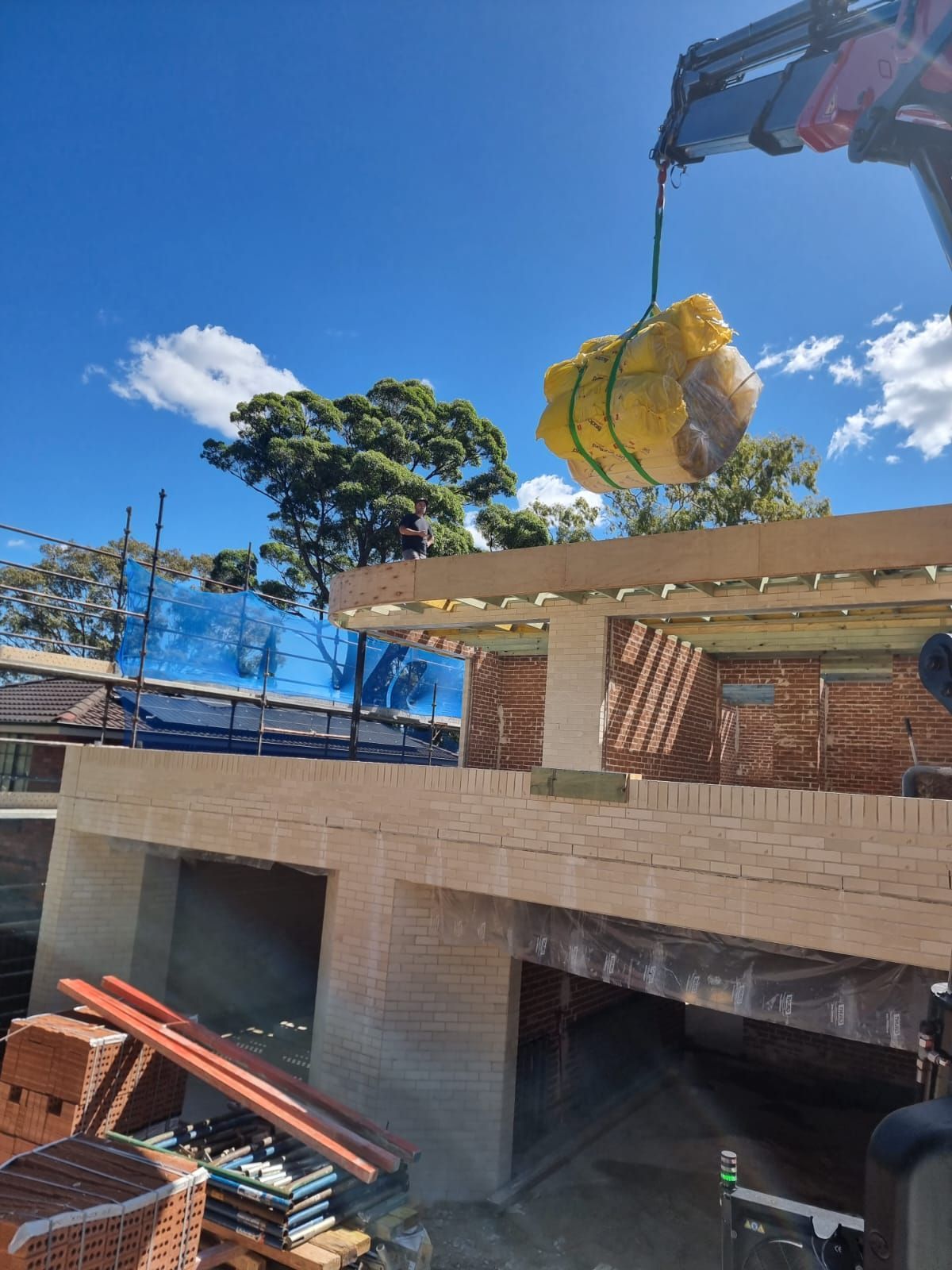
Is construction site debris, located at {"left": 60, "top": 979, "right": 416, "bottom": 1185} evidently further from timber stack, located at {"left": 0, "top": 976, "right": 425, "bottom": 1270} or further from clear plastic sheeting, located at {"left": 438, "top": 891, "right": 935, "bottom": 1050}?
clear plastic sheeting, located at {"left": 438, "top": 891, "right": 935, "bottom": 1050}

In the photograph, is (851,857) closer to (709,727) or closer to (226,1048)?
(226,1048)

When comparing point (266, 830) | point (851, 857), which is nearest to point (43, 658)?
point (266, 830)

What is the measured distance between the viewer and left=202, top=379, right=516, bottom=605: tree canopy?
1121 inches

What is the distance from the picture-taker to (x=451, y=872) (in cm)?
656

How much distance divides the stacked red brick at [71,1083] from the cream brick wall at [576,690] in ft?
15.2

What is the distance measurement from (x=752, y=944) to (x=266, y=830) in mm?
4372

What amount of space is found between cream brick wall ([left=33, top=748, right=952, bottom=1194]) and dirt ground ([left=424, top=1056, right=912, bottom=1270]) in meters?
0.57

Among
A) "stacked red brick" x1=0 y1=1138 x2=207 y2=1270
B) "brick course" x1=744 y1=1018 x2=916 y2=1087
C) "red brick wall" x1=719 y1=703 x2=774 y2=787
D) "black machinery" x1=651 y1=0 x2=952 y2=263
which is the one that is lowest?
"brick course" x1=744 y1=1018 x2=916 y2=1087

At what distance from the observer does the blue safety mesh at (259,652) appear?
38.8 ft

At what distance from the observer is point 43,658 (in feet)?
34.9

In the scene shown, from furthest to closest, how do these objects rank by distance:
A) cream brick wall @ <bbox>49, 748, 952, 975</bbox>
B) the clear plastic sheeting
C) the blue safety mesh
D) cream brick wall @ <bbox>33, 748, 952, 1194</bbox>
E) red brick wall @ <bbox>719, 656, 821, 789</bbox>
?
the blue safety mesh < red brick wall @ <bbox>719, 656, 821, 789</bbox> < the clear plastic sheeting < cream brick wall @ <bbox>33, 748, 952, 1194</bbox> < cream brick wall @ <bbox>49, 748, 952, 975</bbox>

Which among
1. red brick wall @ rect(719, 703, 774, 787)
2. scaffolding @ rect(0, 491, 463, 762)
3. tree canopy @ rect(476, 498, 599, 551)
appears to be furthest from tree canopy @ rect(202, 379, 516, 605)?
red brick wall @ rect(719, 703, 774, 787)

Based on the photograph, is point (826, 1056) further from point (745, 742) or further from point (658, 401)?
point (658, 401)

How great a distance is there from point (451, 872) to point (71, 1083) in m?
3.28
